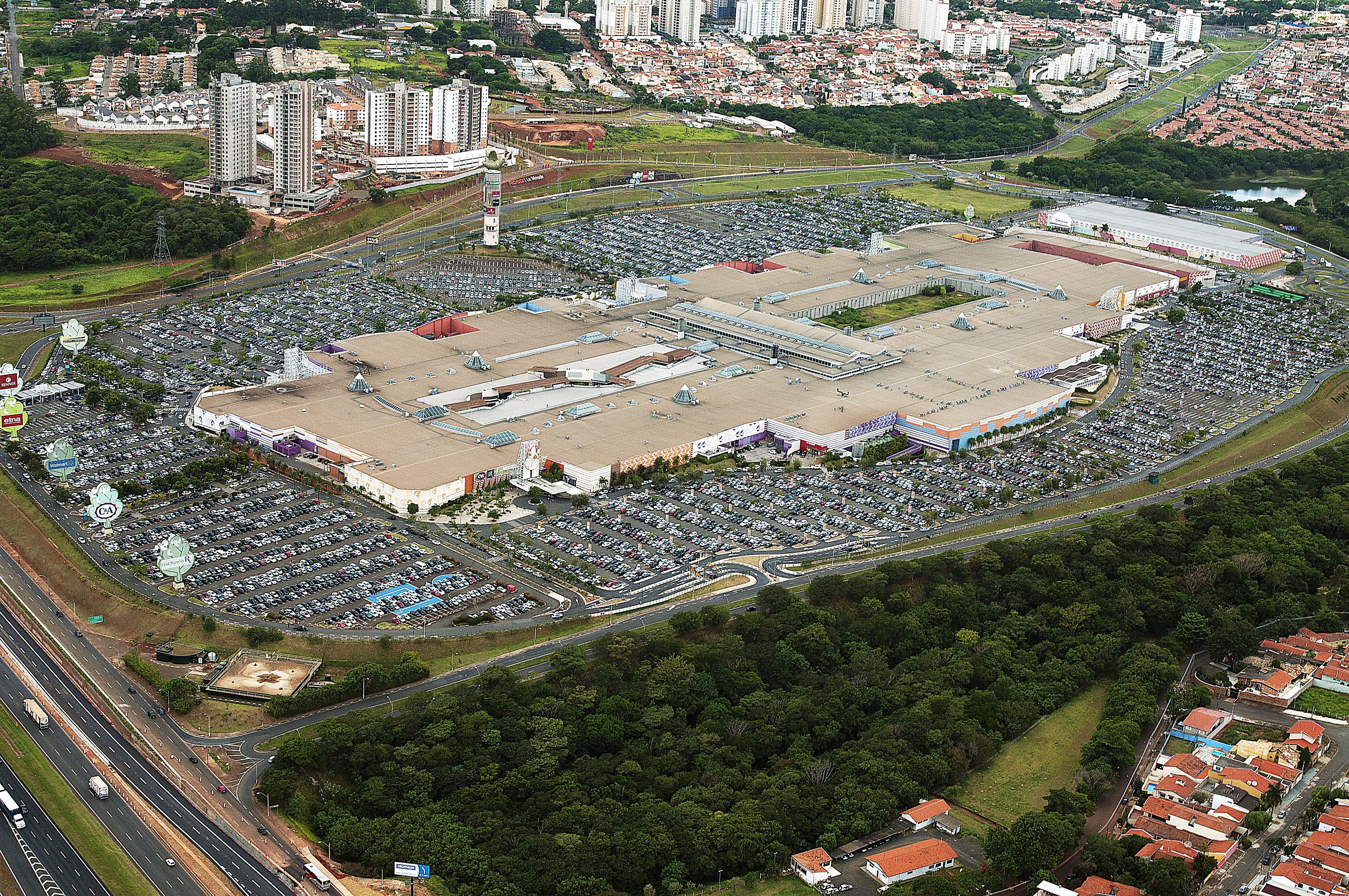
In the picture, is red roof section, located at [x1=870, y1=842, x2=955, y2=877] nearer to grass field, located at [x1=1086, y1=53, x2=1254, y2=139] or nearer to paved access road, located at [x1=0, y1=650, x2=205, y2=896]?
paved access road, located at [x1=0, y1=650, x2=205, y2=896]

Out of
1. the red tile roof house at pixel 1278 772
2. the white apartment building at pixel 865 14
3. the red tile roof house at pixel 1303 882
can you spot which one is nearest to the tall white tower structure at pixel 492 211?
the red tile roof house at pixel 1278 772

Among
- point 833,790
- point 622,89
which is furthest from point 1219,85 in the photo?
point 833,790

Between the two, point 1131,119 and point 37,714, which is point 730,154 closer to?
point 1131,119

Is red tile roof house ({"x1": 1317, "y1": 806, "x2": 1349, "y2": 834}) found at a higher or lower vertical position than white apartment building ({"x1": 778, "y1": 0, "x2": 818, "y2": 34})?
lower

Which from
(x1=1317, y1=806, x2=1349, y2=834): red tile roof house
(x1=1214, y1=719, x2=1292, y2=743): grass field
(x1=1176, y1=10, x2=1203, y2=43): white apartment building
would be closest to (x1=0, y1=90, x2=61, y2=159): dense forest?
(x1=1214, y1=719, x2=1292, y2=743): grass field

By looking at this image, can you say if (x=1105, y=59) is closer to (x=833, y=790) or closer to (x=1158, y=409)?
(x=1158, y=409)

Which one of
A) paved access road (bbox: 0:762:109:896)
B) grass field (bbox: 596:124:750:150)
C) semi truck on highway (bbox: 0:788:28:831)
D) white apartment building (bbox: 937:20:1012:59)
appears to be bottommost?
paved access road (bbox: 0:762:109:896)
